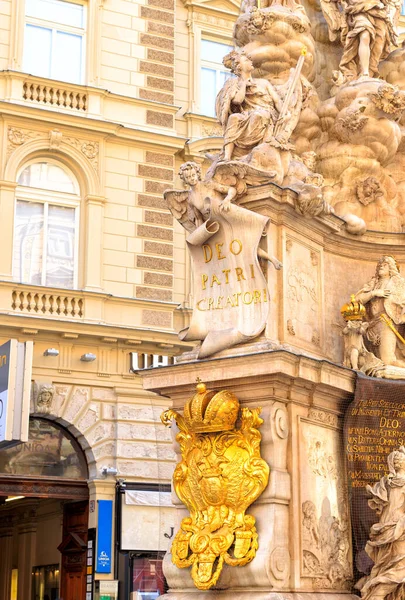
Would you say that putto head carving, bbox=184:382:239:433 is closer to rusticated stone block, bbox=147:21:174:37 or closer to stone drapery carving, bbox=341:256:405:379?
stone drapery carving, bbox=341:256:405:379

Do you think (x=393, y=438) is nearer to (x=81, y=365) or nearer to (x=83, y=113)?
(x=81, y=365)

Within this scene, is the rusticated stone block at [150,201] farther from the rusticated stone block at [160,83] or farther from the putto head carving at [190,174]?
the putto head carving at [190,174]

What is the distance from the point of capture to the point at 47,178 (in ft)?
66.6

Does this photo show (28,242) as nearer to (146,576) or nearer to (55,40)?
(55,40)

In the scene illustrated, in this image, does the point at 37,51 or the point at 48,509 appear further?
the point at 48,509

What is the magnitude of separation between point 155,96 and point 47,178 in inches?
125

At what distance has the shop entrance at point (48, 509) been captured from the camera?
1881cm

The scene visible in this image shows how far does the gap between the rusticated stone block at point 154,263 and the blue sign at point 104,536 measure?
4.73m

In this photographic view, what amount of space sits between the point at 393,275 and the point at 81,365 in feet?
36.0

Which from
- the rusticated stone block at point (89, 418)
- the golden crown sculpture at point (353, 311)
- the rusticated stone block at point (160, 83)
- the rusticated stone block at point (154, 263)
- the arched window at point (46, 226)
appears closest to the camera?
the golden crown sculpture at point (353, 311)

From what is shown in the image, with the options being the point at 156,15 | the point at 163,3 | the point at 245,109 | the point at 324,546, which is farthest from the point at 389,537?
the point at 163,3

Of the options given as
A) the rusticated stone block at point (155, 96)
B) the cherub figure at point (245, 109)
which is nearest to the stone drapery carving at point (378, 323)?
the cherub figure at point (245, 109)

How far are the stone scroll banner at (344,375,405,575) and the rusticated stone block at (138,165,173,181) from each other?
13.1 m

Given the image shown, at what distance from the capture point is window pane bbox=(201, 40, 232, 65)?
23.0 m
